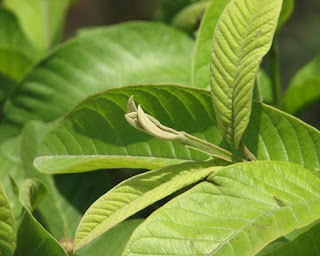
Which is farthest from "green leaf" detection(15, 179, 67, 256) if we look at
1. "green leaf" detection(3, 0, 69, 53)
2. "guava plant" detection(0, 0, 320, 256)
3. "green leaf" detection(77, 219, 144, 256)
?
"green leaf" detection(3, 0, 69, 53)

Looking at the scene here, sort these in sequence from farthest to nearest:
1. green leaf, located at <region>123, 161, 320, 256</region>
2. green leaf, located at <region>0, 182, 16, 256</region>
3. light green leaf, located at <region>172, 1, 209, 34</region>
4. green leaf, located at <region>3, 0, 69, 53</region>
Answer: green leaf, located at <region>3, 0, 69, 53</region> < light green leaf, located at <region>172, 1, 209, 34</region> < green leaf, located at <region>0, 182, 16, 256</region> < green leaf, located at <region>123, 161, 320, 256</region>

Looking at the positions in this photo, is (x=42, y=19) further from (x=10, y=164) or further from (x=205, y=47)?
(x=205, y=47)

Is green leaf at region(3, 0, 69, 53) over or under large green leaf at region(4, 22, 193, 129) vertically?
under

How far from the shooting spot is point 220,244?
2.16 feet

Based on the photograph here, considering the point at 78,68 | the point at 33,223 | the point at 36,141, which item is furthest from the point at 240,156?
the point at 78,68

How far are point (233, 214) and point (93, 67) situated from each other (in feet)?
2.27

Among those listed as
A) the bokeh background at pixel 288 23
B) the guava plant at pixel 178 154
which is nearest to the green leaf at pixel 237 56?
the guava plant at pixel 178 154

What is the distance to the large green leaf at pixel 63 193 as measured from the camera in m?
1.06

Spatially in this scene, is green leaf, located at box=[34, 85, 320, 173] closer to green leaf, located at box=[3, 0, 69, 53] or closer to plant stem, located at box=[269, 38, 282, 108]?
plant stem, located at box=[269, 38, 282, 108]

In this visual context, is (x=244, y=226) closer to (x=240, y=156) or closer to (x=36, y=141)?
(x=240, y=156)

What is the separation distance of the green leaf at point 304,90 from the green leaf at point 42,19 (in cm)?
69

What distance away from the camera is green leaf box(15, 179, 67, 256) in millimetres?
819

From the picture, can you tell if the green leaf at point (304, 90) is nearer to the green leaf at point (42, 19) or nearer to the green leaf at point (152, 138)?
the green leaf at point (152, 138)

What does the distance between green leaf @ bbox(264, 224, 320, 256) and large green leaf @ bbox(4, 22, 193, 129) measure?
57cm
